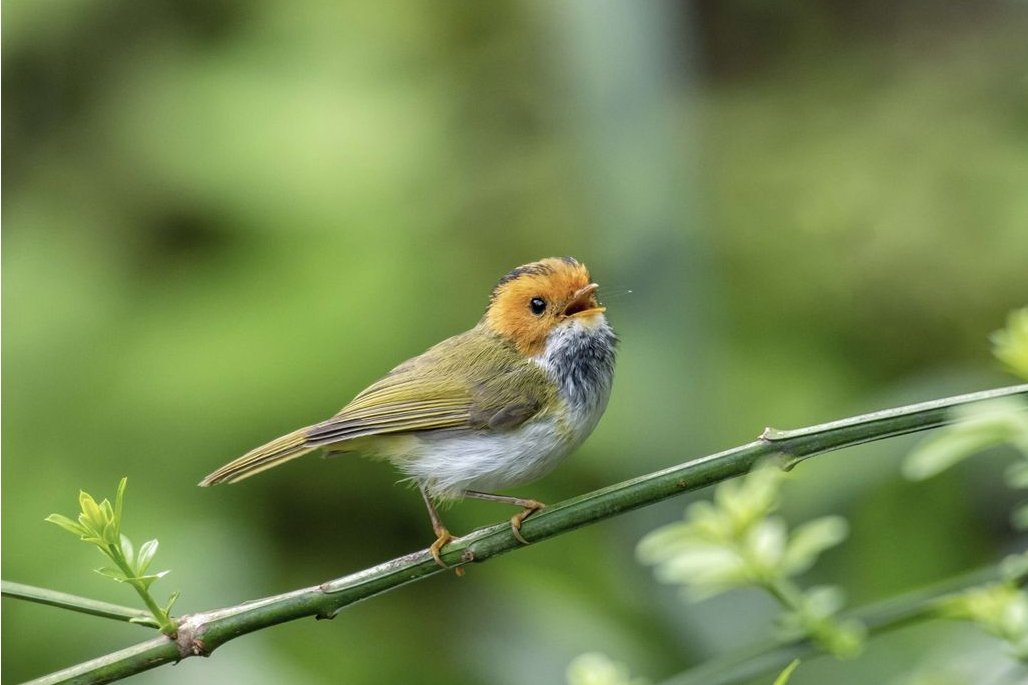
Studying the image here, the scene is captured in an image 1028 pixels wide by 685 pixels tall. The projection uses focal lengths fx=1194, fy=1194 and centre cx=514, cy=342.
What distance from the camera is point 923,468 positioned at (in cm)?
146

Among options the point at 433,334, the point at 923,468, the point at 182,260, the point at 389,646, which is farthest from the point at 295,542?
the point at 923,468

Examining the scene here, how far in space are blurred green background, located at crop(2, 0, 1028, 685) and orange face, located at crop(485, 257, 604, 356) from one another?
23cm

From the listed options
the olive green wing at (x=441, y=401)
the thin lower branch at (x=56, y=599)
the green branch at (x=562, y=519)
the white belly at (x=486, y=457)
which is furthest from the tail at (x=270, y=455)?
the thin lower branch at (x=56, y=599)

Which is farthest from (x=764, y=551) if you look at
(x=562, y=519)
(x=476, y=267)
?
(x=476, y=267)

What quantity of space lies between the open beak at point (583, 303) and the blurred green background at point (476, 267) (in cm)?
21

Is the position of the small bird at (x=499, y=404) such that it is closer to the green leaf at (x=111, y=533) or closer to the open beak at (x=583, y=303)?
the open beak at (x=583, y=303)

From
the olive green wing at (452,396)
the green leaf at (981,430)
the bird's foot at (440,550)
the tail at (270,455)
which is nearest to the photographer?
the green leaf at (981,430)

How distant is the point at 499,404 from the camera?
101 inches

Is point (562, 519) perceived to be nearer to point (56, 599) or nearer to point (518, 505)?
point (56, 599)

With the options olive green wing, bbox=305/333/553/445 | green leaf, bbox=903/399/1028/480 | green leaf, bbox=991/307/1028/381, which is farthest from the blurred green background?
green leaf, bbox=903/399/1028/480

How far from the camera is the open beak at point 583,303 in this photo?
248cm

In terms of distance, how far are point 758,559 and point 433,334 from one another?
7.69 ft

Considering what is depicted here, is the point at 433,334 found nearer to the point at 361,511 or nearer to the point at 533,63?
the point at 361,511

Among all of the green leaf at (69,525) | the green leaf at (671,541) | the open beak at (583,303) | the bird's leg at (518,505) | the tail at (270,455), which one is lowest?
the green leaf at (671,541)
